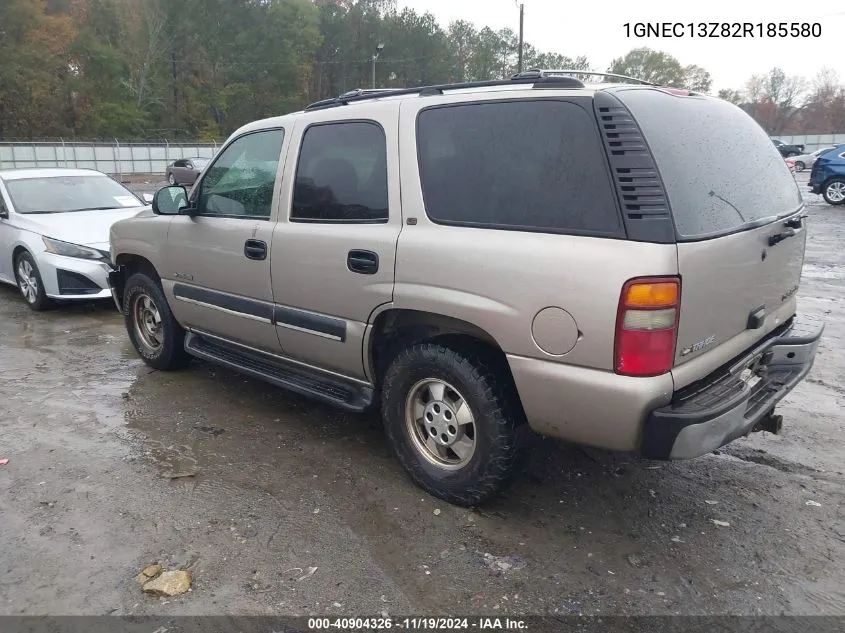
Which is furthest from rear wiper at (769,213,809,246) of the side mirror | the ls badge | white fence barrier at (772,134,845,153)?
white fence barrier at (772,134,845,153)

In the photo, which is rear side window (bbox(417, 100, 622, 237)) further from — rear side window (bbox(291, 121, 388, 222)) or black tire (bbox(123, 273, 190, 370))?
black tire (bbox(123, 273, 190, 370))

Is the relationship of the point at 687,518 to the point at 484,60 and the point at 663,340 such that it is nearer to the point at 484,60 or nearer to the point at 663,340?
the point at 663,340

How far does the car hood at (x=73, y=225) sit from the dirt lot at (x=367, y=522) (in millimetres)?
3123

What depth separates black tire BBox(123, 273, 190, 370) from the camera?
5.13 metres

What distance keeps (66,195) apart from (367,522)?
7078 millimetres

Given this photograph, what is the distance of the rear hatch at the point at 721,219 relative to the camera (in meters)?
2.67

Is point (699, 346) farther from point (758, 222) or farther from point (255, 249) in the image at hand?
point (255, 249)

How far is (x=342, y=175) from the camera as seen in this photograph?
370 centimetres

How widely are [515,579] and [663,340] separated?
1197 mm

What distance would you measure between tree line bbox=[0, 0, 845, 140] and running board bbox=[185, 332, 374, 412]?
5483cm

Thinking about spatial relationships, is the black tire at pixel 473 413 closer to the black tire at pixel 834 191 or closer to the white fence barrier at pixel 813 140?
the black tire at pixel 834 191

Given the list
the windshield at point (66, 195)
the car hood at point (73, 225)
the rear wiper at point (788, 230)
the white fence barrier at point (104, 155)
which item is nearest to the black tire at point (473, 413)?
the rear wiper at point (788, 230)

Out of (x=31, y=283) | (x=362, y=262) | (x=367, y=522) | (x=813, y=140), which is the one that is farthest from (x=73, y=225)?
(x=813, y=140)

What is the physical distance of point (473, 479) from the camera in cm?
320
